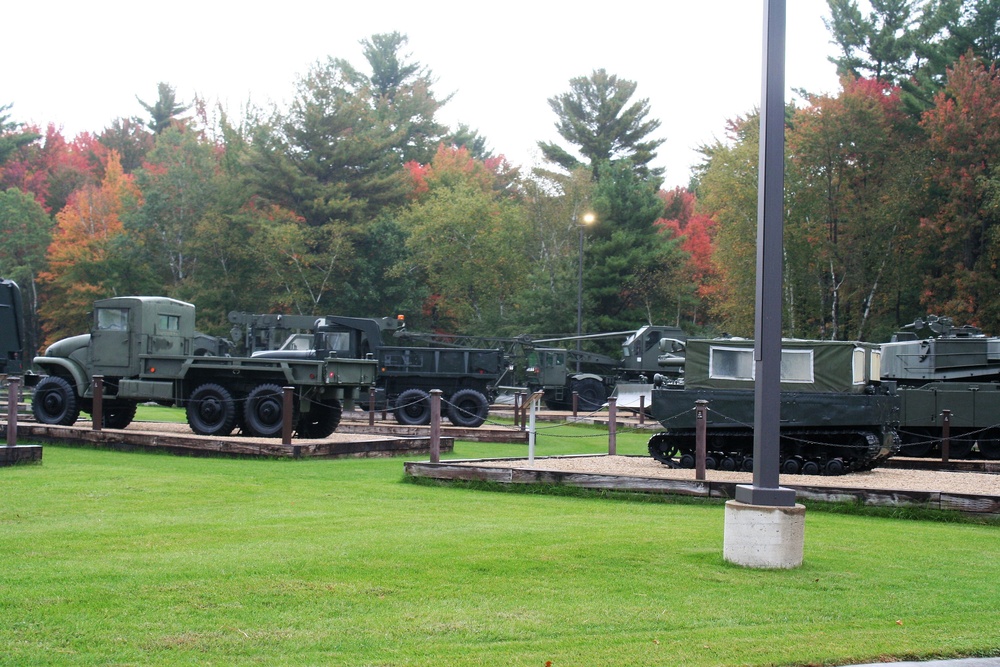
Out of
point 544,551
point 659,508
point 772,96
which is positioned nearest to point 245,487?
point 659,508

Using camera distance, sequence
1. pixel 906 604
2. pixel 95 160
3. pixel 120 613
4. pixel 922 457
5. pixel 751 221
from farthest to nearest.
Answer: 1. pixel 95 160
2. pixel 751 221
3. pixel 922 457
4. pixel 906 604
5. pixel 120 613

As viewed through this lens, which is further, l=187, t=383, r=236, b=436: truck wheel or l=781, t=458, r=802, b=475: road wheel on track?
l=187, t=383, r=236, b=436: truck wheel

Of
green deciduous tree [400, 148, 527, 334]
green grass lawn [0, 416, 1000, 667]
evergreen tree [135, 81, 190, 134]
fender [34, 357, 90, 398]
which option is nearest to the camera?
green grass lawn [0, 416, 1000, 667]

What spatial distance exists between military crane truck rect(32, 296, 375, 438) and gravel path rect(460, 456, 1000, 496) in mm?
5607

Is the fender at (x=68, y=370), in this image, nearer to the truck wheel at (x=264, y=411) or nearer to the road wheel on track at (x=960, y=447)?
the truck wheel at (x=264, y=411)

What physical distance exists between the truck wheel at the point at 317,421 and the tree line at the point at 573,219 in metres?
28.2

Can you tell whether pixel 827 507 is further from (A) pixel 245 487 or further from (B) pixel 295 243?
(B) pixel 295 243

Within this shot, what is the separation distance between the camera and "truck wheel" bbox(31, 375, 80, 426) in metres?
22.1

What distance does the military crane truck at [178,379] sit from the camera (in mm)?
20906

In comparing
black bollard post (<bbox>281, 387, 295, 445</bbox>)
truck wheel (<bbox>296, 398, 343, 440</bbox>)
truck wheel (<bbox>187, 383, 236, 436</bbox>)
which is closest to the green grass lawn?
black bollard post (<bbox>281, 387, 295, 445</bbox>)

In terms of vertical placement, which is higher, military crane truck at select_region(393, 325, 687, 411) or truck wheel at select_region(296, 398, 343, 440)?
military crane truck at select_region(393, 325, 687, 411)

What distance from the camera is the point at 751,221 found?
1908 inches

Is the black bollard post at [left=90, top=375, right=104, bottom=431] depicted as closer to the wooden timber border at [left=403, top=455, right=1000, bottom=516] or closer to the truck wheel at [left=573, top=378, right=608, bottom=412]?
the wooden timber border at [left=403, top=455, right=1000, bottom=516]

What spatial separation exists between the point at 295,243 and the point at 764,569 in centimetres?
4526
